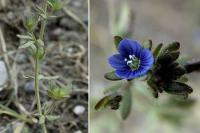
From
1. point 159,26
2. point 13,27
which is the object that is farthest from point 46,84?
point 159,26

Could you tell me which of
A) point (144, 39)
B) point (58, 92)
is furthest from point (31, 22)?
point (144, 39)

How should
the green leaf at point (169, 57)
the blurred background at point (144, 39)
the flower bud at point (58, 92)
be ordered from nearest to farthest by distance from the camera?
the green leaf at point (169, 57) → the flower bud at point (58, 92) → the blurred background at point (144, 39)

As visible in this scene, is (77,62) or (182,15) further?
(182,15)

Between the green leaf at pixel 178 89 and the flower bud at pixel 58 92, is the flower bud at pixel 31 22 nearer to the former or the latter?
the flower bud at pixel 58 92

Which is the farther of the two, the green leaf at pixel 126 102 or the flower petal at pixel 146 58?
the green leaf at pixel 126 102

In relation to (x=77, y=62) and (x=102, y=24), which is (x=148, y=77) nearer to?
(x=77, y=62)

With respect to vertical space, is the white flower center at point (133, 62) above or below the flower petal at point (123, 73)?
above

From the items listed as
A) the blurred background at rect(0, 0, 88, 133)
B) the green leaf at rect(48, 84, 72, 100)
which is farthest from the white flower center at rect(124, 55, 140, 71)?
the blurred background at rect(0, 0, 88, 133)

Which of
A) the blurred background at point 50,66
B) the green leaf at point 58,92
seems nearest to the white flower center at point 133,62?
the green leaf at point 58,92

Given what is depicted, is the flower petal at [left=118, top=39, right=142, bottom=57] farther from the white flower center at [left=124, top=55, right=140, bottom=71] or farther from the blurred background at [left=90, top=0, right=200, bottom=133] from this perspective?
the blurred background at [left=90, top=0, right=200, bottom=133]
